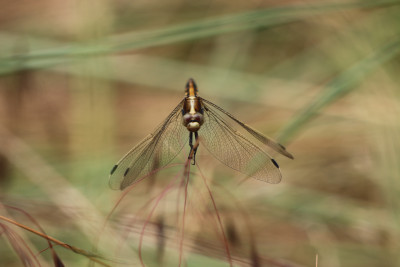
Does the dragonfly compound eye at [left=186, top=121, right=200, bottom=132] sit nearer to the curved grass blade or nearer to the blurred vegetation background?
the blurred vegetation background

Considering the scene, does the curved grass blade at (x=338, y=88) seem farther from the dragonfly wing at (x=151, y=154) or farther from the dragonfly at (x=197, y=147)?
the dragonfly wing at (x=151, y=154)

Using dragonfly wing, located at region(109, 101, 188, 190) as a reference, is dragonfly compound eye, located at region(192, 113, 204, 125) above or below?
above

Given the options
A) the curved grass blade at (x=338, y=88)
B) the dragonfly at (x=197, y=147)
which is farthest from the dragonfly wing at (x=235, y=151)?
the curved grass blade at (x=338, y=88)

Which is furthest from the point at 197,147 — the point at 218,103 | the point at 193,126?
the point at 218,103

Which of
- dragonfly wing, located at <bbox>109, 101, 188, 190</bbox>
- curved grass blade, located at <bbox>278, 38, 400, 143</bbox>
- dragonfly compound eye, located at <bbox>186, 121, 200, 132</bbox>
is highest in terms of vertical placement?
curved grass blade, located at <bbox>278, 38, 400, 143</bbox>

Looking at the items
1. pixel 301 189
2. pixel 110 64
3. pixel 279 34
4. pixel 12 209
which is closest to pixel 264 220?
pixel 301 189

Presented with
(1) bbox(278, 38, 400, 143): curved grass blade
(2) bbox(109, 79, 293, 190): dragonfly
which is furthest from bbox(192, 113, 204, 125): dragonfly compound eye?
(1) bbox(278, 38, 400, 143): curved grass blade
